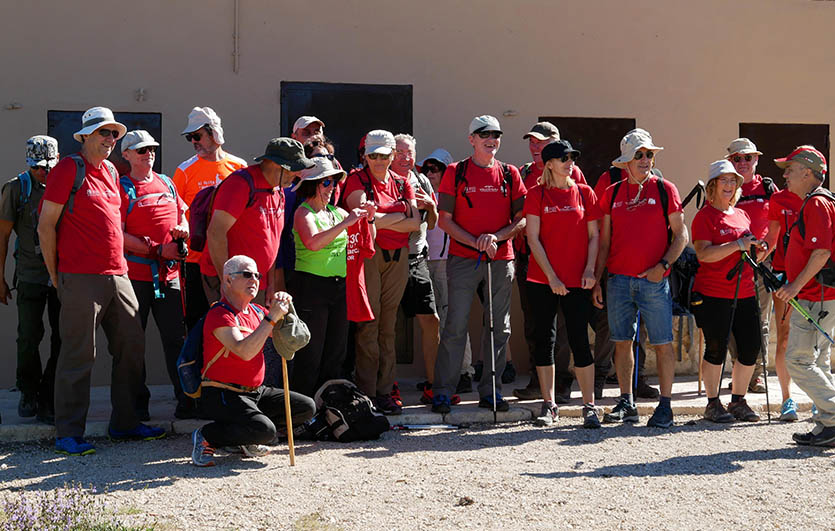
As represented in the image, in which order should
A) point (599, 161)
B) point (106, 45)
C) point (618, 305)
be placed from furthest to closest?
1. point (599, 161)
2. point (106, 45)
3. point (618, 305)

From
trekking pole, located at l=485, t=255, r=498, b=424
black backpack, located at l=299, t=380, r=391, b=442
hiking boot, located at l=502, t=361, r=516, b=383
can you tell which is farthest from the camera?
hiking boot, located at l=502, t=361, r=516, b=383

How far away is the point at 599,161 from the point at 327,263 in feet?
13.2

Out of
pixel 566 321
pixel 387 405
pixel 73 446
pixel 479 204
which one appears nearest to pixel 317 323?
pixel 387 405

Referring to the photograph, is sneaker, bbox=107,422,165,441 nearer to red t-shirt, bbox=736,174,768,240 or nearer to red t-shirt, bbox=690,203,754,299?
red t-shirt, bbox=690,203,754,299

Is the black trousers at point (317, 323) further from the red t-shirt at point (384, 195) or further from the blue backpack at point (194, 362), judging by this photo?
the blue backpack at point (194, 362)

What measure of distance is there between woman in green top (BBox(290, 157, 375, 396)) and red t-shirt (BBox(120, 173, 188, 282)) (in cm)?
99

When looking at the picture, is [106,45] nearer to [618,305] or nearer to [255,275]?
[255,275]

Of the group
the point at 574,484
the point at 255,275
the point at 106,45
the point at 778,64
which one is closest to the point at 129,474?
the point at 255,275

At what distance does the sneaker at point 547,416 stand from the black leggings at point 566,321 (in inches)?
13.4

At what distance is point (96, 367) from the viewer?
9.09m

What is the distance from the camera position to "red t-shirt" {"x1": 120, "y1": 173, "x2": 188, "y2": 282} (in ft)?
23.6

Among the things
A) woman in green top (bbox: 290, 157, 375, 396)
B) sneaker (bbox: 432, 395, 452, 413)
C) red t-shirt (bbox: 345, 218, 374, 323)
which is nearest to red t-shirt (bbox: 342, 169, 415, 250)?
red t-shirt (bbox: 345, 218, 374, 323)

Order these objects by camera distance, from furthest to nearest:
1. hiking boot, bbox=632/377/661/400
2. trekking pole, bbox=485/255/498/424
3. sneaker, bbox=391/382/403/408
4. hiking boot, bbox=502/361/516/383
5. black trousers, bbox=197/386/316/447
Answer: hiking boot, bbox=502/361/516/383
hiking boot, bbox=632/377/661/400
sneaker, bbox=391/382/403/408
trekking pole, bbox=485/255/498/424
black trousers, bbox=197/386/316/447

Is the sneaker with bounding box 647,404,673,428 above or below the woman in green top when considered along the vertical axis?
below
